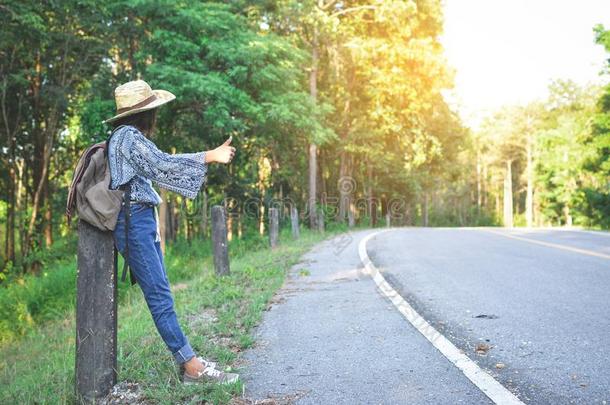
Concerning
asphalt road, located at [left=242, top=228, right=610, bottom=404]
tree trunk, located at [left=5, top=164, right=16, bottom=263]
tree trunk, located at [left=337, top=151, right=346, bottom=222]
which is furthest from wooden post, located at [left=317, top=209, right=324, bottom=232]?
asphalt road, located at [left=242, top=228, right=610, bottom=404]

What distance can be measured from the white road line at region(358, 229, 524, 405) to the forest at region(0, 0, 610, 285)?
25.3 ft

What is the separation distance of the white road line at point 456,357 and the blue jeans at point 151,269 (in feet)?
6.49

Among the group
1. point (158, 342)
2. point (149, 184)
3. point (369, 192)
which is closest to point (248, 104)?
point (158, 342)

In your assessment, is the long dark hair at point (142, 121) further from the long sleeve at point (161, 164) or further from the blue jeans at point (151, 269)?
the blue jeans at point (151, 269)

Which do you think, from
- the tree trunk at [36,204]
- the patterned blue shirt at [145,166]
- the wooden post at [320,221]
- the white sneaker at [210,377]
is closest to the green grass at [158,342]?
the white sneaker at [210,377]

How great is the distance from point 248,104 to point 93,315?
12373mm

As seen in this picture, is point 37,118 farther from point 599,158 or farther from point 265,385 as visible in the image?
point 599,158

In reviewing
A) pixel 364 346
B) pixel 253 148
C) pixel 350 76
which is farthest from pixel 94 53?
pixel 364 346

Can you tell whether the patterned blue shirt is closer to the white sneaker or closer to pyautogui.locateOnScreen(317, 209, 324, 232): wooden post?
the white sneaker

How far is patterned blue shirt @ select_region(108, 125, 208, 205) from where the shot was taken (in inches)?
140

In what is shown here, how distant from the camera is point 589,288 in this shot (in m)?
6.49

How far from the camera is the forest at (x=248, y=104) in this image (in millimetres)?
14852

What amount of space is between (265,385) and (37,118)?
1940cm

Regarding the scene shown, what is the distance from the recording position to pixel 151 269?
12.2ft
